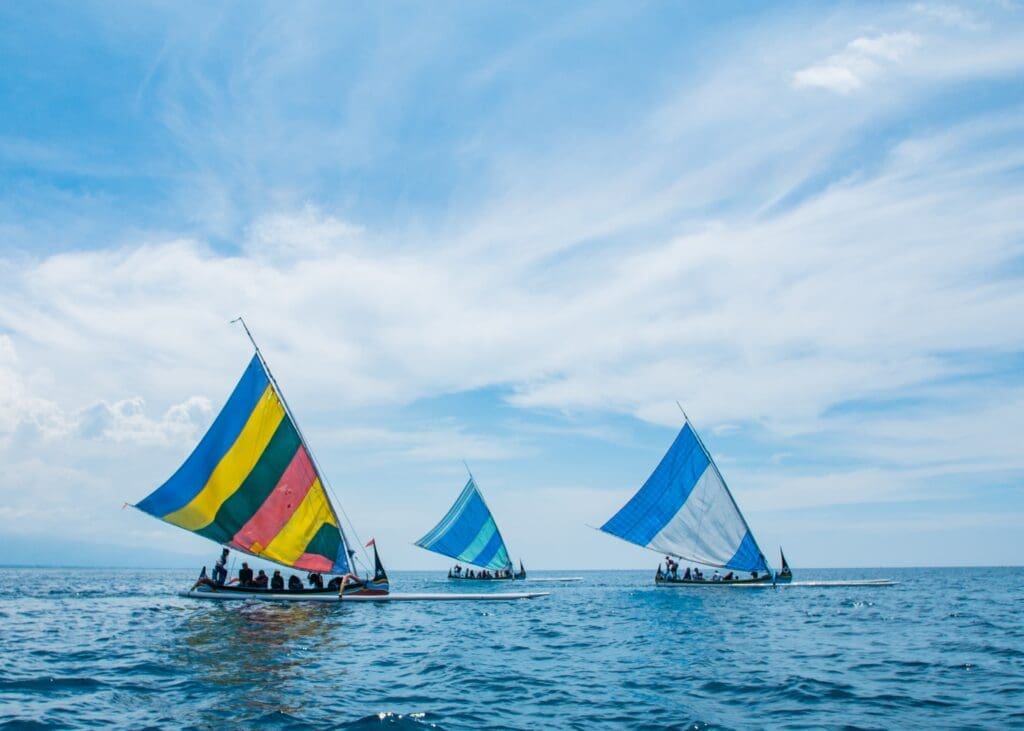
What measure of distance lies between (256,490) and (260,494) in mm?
291

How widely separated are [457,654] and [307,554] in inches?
744

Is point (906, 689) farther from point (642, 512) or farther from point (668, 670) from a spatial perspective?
point (642, 512)

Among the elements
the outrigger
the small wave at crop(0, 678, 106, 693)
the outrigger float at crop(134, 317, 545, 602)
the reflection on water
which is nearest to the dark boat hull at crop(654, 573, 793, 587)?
the outrigger

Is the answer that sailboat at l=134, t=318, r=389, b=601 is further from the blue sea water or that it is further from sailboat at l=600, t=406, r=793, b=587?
sailboat at l=600, t=406, r=793, b=587

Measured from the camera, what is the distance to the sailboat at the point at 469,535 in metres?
82.8

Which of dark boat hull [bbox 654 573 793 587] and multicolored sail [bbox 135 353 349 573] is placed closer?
multicolored sail [bbox 135 353 349 573]

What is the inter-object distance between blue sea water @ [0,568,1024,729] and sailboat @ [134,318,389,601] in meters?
3.60

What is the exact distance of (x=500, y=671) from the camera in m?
21.7

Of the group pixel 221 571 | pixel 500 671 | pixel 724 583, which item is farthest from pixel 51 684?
pixel 724 583

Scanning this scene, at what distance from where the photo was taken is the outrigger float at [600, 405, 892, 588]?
202 ft

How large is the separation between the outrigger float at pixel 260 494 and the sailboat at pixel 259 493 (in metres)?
0.05

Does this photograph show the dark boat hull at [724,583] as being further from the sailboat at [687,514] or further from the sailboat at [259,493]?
the sailboat at [259,493]

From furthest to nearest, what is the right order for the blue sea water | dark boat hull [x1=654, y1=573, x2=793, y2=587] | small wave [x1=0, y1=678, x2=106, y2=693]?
1. dark boat hull [x1=654, y1=573, x2=793, y2=587]
2. small wave [x1=0, y1=678, x2=106, y2=693]
3. the blue sea water

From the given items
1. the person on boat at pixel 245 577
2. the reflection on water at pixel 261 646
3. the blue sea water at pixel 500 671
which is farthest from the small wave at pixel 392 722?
the person on boat at pixel 245 577
